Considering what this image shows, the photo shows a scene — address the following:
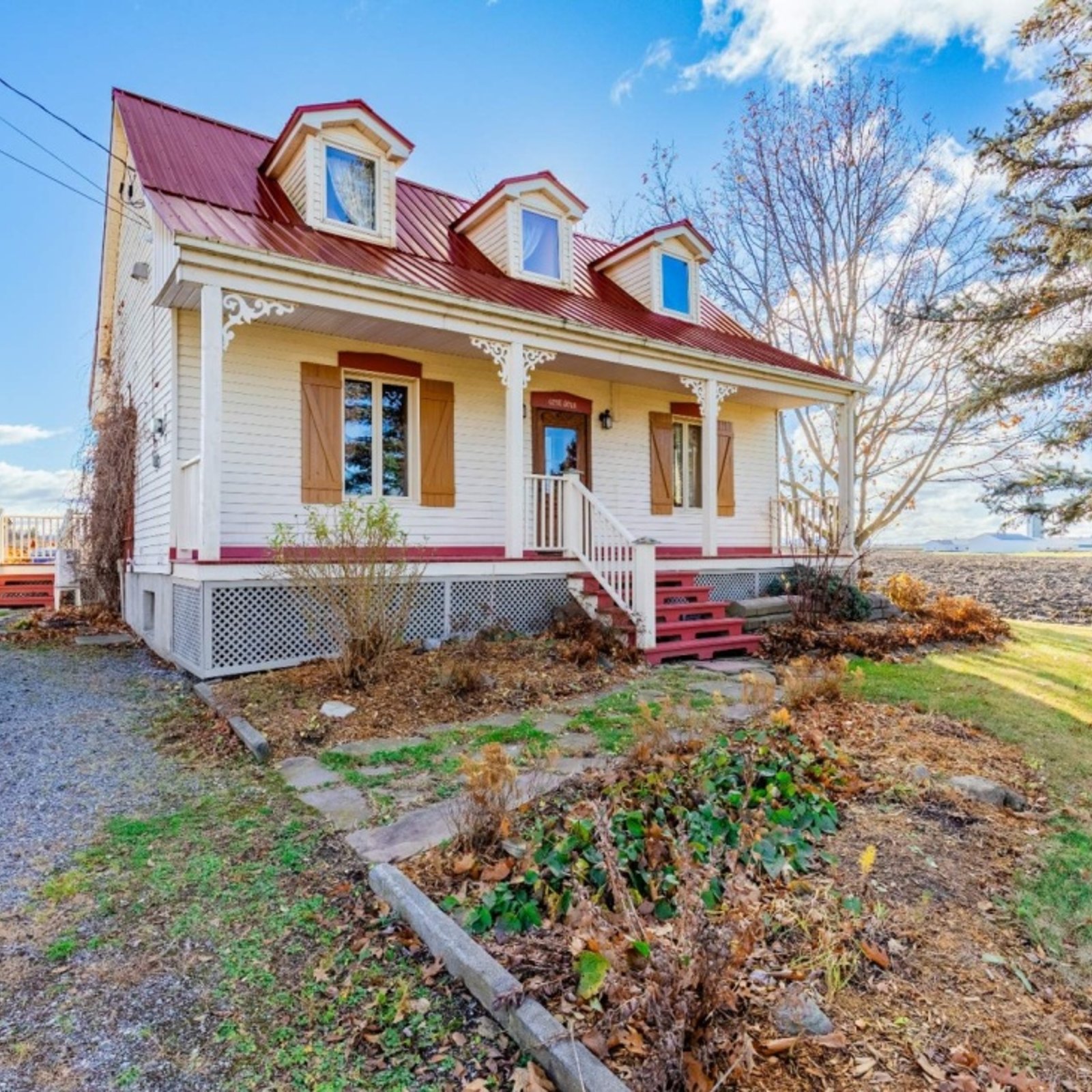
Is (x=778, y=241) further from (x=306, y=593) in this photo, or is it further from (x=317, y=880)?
(x=317, y=880)

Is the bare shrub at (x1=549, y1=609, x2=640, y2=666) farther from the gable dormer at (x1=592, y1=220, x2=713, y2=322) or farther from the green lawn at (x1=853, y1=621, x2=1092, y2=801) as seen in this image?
the gable dormer at (x1=592, y1=220, x2=713, y2=322)

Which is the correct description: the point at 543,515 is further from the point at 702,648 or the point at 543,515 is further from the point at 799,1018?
the point at 799,1018

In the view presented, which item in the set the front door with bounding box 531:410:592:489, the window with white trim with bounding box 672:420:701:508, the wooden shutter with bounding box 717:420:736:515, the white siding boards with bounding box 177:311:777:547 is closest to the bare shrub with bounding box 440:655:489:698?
the white siding boards with bounding box 177:311:777:547

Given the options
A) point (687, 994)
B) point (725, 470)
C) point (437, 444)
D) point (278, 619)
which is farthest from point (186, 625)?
point (725, 470)

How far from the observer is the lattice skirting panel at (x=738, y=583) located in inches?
375

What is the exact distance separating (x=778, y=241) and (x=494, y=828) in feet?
50.9

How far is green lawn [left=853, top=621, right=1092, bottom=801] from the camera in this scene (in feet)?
15.2

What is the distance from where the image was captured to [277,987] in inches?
87.4

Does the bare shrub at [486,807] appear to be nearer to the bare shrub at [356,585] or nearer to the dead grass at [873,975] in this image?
the dead grass at [873,975]

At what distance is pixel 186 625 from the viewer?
22.5ft

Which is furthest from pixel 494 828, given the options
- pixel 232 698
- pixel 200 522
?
pixel 200 522

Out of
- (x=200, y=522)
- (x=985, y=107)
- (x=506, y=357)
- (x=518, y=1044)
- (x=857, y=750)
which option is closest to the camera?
(x=518, y=1044)

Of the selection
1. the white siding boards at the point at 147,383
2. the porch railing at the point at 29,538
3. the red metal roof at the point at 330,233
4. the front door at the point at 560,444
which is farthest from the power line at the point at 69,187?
the porch railing at the point at 29,538

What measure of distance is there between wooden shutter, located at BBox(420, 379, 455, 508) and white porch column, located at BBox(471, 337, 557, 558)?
102cm
